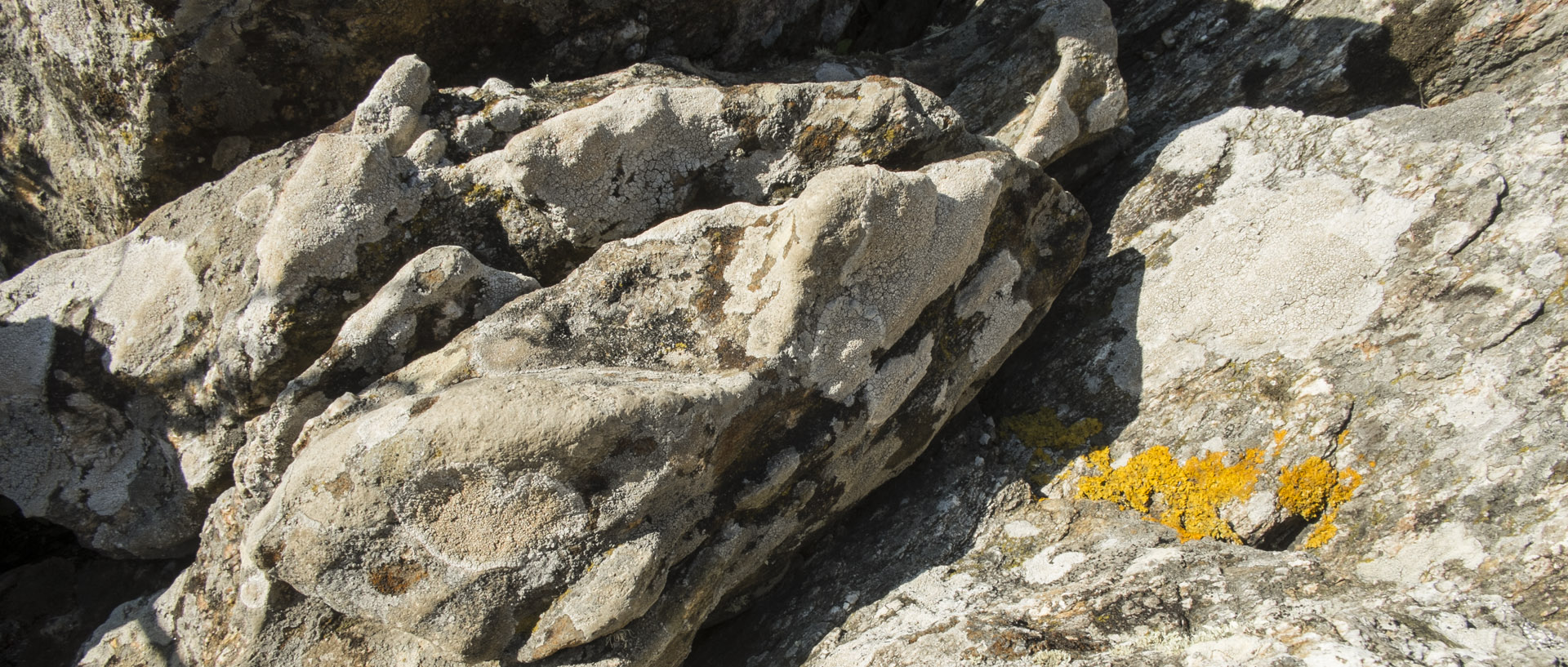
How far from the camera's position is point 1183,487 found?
11.7 ft

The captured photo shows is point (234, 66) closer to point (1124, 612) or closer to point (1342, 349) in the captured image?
point (1124, 612)

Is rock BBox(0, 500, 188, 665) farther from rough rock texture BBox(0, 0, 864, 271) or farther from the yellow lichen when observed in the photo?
the yellow lichen

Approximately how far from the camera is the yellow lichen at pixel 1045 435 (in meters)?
3.98

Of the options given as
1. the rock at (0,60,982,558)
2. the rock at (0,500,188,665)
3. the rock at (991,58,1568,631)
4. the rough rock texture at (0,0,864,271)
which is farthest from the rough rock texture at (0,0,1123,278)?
the rock at (0,500,188,665)

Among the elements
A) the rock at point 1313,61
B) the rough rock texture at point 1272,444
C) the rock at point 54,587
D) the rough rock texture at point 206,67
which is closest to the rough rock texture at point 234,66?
the rough rock texture at point 206,67

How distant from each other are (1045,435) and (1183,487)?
702 millimetres

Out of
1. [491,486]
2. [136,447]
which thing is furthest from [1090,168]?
[136,447]

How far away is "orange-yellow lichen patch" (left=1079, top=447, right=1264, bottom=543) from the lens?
3441 mm

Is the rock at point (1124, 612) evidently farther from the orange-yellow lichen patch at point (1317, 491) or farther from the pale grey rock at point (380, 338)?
the pale grey rock at point (380, 338)

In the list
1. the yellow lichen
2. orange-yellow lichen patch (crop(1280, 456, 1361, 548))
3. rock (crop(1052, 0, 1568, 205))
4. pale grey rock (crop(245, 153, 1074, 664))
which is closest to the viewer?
pale grey rock (crop(245, 153, 1074, 664))

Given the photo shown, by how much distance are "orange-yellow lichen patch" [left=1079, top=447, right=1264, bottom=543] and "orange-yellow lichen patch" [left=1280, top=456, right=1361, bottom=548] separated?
130 mm

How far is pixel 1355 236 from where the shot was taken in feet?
12.3

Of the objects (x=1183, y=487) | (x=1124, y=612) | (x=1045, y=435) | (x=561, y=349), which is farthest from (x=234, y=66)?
(x=1183, y=487)

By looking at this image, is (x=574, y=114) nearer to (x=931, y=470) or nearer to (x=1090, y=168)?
(x=931, y=470)
